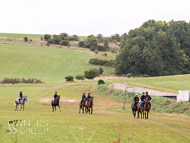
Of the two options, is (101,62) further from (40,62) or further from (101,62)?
(40,62)

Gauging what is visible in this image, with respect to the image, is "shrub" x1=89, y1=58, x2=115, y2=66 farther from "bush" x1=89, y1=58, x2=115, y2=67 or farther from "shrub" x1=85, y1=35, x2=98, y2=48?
"shrub" x1=85, y1=35, x2=98, y2=48

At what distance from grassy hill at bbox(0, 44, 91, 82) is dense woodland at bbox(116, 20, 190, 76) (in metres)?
20.4

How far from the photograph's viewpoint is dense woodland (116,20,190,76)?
98.9m

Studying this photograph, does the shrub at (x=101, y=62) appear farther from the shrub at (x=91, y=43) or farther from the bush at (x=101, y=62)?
the shrub at (x=91, y=43)

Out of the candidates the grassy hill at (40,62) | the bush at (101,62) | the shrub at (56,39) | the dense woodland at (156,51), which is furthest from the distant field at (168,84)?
the shrub at (56,39)

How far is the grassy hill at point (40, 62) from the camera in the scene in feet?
328

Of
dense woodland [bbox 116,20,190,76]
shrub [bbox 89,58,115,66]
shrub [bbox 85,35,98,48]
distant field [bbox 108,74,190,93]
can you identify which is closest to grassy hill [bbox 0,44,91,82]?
shrub [bbox 89,58,115,66]

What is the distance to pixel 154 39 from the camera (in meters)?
107

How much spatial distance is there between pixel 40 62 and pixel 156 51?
5429 cm

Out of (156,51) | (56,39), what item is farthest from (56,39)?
(156,51)

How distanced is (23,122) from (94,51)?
421 feet

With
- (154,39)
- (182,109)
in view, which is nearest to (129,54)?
(154,39)

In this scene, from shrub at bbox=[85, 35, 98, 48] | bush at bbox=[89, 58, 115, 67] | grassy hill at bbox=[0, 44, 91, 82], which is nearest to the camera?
grassy hill at bbox=[0, 44, 91, 82]

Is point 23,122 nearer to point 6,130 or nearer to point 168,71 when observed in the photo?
point 6,130
